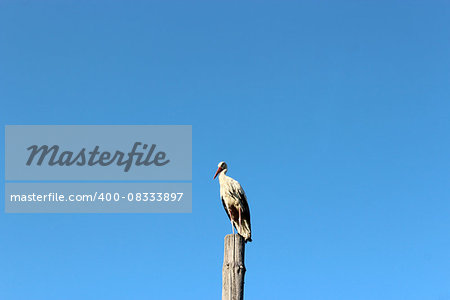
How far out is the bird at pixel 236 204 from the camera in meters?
9.13

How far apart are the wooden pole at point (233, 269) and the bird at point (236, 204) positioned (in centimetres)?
218

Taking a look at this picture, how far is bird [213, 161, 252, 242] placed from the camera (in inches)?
360

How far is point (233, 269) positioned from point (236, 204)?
292cm

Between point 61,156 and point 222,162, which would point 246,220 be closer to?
point 222,162

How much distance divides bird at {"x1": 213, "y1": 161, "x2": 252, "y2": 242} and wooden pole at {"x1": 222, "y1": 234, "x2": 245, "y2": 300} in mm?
2177

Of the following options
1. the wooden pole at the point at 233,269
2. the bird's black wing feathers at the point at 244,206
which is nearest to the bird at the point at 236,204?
the bird's black wing feathers at the point at 244,206

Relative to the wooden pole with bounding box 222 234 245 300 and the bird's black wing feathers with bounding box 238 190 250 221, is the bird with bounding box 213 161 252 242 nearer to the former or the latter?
the bird's black wing feathers with bounding box 238 190 250 221

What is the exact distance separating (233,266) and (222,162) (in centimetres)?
374

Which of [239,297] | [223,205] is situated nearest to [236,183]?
[223,205]

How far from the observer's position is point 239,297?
631 centimetres

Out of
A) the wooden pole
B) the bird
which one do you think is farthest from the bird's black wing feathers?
the wooden pole

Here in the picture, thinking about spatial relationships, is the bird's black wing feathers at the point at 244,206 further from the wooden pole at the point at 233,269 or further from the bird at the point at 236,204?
the wooden pole at the point at 233,269

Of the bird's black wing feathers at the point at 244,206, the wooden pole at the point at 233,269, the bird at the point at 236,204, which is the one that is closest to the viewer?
the wooden pole at the point at 233,269

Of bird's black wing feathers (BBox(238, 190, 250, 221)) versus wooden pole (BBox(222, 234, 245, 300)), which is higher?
bird's black wing feathers (BBox(238, 190, 250, 221))
